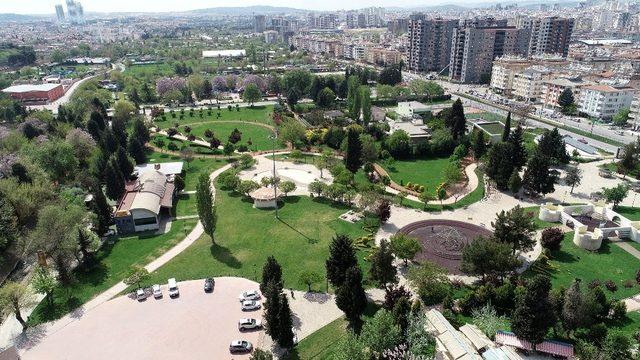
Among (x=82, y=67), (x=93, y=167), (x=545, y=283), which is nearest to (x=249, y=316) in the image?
(x=545, y=283)

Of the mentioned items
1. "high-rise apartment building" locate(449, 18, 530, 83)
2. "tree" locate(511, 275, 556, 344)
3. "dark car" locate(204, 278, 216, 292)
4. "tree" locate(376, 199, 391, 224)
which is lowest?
"dark car" locate(204, 278, 216, 292)

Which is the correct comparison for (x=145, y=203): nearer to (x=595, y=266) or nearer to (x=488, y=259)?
(x=488, y=259)

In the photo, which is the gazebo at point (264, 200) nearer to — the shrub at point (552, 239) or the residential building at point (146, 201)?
the residential building at point (146, 201)

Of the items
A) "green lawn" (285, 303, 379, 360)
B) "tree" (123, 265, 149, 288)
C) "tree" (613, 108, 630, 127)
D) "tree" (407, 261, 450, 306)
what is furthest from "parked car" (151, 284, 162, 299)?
"tree" (613, 108, 630, 127)

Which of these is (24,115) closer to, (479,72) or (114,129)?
(114,129)

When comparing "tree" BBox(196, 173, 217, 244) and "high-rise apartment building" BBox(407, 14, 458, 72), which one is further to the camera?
"high-rise apartment building" BBox(407, 14, 458, 72)

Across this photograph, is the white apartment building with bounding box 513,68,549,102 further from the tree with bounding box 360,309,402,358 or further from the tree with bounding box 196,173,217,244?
the tree with bounding box 360,309,402,358

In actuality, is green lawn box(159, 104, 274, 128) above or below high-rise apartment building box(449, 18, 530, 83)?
below

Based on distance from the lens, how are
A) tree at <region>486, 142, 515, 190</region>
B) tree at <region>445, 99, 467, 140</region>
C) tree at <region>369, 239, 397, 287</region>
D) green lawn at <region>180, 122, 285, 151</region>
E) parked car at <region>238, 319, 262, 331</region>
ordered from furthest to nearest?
green lawn at <region>180, 122, 285, 151</region> < tree at <region>445, 99, 467, 140</region> < tree at <region>486, 142, 515, 190</region> < tree at <region>369, 239, 397, 287</region> < parked car at <region>238, 319, 262, 331</region>

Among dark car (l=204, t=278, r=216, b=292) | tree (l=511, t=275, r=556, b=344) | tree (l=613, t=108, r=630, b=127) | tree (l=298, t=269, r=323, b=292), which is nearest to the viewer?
tree (l=511, t=275, r=556, b=344)
